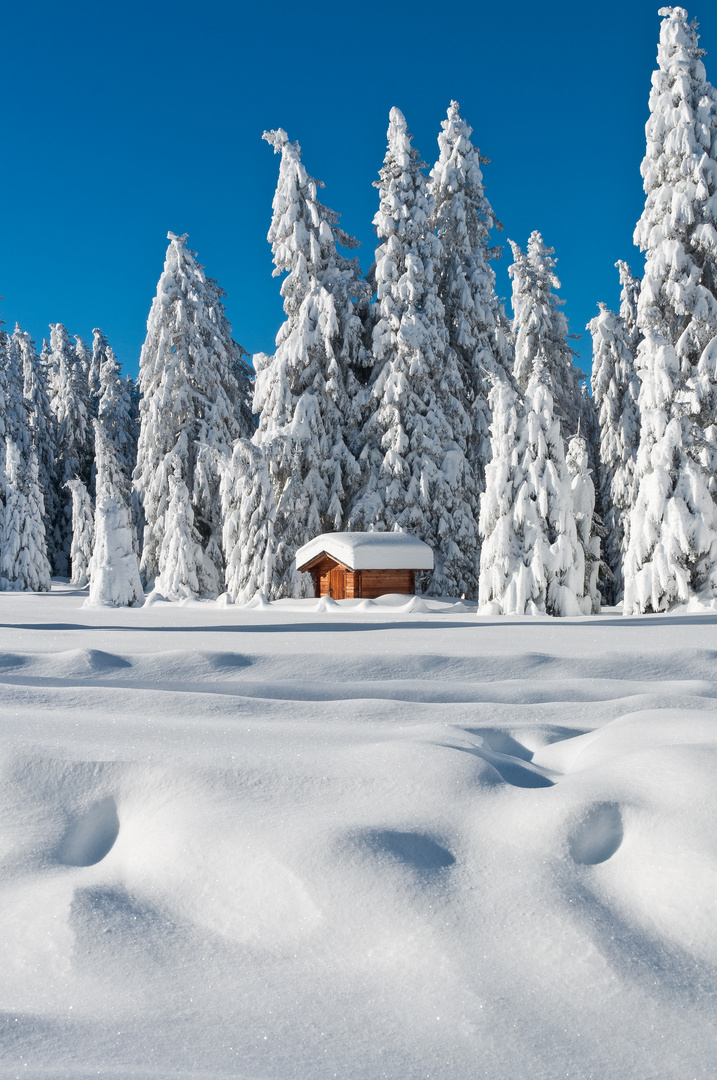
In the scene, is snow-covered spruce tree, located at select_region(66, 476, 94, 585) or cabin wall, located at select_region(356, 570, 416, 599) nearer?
cabin wall, located at select_region(356, 570, 416, 599)

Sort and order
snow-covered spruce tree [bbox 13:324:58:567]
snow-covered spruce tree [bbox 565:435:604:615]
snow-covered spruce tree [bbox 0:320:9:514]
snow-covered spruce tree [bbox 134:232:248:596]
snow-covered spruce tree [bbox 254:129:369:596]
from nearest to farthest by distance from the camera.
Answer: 1. snow-covered spruce tree [bbox 565:435:604:615]
2. snow-covered spruce tree [bbox 254:129:369:596]
3. snow-covered spruce tree [bbox 134:232:248:596]
4. snow-covered spruce tree [bbox 0:320:9:514]
5. snow-covered spruce tree [bbox 13:324:58:567]

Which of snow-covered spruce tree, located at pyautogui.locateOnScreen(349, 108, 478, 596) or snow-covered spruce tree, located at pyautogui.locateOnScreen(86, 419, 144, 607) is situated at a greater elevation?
snow-covered spruce tree, located at pyautogui.locateOnScreen(349, 108, 478, 596)

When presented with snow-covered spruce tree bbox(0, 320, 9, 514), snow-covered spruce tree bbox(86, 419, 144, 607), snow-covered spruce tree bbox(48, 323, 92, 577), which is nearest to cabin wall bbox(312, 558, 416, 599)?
snow-covered spruce tree bbox(86, 419, 144, 607)

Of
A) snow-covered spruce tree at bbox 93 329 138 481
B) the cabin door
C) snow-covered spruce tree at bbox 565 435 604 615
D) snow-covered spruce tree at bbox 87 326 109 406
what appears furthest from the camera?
snow-covered spruce tree at bbox 87 326 109 406

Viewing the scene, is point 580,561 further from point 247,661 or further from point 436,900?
point 436,900

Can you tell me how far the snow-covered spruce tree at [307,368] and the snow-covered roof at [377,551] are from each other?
4.08 metres

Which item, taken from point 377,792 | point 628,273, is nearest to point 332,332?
point 628,273

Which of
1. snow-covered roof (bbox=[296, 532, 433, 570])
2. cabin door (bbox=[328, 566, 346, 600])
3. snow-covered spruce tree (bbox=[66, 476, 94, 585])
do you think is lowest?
cabin door (bbox=[328, 566, 346, 600])

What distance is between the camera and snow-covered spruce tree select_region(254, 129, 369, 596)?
22375 mm

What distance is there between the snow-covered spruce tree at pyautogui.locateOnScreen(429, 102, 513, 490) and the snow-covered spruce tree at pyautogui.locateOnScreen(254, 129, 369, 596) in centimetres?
343

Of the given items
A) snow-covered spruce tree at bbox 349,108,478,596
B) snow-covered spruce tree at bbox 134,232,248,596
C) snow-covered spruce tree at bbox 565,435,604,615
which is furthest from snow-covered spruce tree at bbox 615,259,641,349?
snow-covered spruce tree at bbox 134,232,248,596

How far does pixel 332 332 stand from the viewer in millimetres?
22719

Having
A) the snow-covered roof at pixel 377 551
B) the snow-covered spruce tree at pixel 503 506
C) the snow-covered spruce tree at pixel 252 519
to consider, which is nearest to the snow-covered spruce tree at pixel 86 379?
the snow-covered spruce tree at pixel 252 519

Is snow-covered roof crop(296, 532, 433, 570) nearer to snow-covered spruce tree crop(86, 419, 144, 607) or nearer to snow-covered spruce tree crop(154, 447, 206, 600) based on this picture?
snow-covered spruce tree crop(86, 419, 144, 607)
